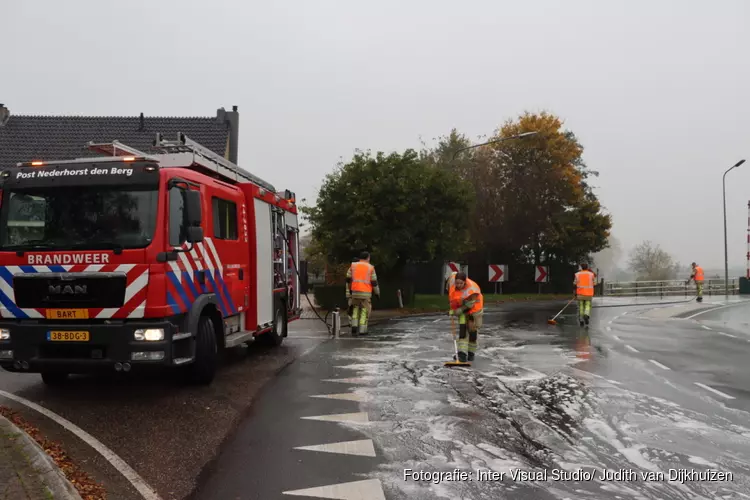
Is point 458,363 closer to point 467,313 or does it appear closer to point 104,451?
point 467,313

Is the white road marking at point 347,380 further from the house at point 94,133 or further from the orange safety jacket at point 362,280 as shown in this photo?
the house at point 94,133

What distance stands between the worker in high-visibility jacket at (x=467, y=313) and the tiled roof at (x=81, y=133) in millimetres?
17640

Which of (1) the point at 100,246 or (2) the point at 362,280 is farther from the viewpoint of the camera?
(2) the point at 362,280

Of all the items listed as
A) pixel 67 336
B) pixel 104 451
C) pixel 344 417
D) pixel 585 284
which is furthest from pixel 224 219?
pixel 585 284

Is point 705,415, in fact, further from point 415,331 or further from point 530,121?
point 530,121

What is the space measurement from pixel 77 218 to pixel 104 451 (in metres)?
2.89

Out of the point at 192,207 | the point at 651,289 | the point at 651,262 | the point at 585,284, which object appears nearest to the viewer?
A: the point at 192,207

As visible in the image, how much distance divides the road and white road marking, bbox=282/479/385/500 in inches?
0.6

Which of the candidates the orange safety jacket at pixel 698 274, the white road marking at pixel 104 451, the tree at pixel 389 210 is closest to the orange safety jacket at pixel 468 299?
the white road marking at pixel 104 451

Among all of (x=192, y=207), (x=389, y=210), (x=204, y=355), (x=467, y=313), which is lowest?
(x=204, y=355)

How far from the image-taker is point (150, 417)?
6.46m

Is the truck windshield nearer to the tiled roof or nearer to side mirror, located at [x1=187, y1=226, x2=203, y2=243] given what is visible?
side mirror, located at [x1=187, y1=226, x2=203, y2=243]

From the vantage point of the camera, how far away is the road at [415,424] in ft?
15.0

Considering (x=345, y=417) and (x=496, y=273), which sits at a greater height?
(x=496, y=273)
